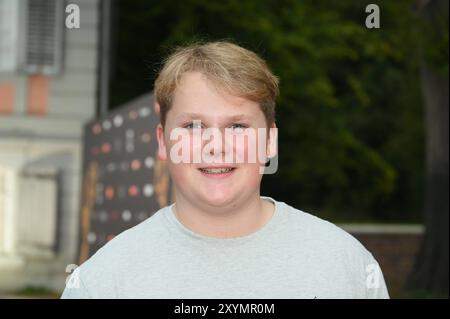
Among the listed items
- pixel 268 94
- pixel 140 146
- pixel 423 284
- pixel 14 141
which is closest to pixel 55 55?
pixel 14 141

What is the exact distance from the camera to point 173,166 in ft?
6.22

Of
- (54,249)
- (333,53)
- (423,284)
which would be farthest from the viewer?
(333,53)

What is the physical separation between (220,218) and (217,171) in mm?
94

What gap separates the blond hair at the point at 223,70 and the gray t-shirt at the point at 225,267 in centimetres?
27

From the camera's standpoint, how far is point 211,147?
1.88 m

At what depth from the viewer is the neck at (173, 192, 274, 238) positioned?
1890mm

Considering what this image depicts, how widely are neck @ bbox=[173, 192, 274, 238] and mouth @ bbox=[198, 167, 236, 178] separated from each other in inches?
2.4

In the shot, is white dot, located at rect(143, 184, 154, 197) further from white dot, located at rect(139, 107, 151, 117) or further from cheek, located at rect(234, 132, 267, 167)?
cheek, located at rect(234, 132, 267, 167)

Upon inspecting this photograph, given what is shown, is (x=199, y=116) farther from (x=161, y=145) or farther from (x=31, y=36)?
(x=31, y=36)

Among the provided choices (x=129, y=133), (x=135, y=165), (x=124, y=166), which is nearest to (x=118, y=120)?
(x=129, y=133)

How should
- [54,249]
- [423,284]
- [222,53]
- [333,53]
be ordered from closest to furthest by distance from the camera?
[222,53] < [423,284] < [54,249] < [333,53]

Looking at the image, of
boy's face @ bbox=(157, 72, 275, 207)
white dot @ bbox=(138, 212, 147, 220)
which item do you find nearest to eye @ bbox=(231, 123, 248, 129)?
boy's face @ bbox=(157, 72, 275, 207)

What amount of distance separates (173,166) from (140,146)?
591cm

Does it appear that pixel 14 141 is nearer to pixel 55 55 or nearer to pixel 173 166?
pixel 55 55
